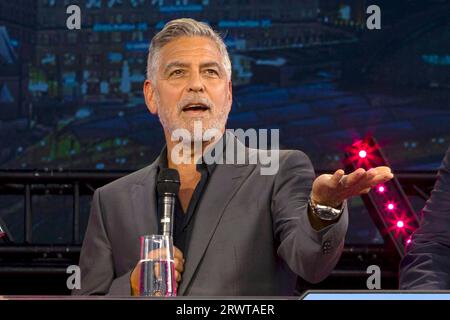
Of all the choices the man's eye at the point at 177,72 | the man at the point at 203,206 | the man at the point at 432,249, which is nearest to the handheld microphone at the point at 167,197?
the man at the point at 203,206

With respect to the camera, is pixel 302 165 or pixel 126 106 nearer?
pixel 302 165

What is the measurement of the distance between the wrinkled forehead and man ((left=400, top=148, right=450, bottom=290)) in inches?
30.0

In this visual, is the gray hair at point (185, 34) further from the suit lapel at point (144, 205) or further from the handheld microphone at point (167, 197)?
the handheld microphone at point (167, 197)

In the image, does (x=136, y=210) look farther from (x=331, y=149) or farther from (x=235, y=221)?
(x=331, y=149)

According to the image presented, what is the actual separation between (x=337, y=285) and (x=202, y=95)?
2759mm

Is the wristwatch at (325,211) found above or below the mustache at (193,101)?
below

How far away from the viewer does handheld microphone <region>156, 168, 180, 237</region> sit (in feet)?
6.53

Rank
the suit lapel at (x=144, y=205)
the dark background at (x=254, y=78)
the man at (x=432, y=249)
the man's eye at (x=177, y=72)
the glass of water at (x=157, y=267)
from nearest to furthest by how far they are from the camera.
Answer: the glass of water at (x=157, y=267) → the man at (x=432, y=249) → the suit lapel at (x=144, y=205) → the man's eye at (x=177, y=72) → the dark background at (x=254, y=78)

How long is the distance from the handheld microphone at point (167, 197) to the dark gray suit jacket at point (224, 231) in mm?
318

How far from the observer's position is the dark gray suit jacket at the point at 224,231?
2375mm

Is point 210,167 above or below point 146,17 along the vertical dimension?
below

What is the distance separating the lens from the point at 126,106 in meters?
5.80

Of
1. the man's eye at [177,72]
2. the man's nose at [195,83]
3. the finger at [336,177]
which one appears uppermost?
the man's eye at [177,72]
